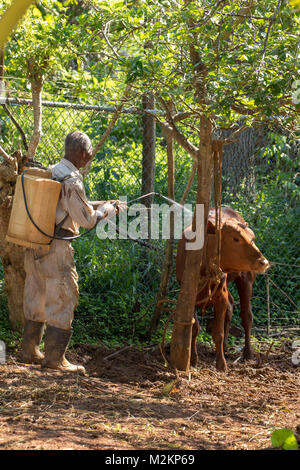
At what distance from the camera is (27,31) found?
547 cm

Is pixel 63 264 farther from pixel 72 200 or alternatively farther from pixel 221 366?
pixel 221 366

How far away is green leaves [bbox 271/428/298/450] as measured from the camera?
2.95m

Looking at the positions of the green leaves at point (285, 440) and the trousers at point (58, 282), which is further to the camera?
the trousers at point (58, 282)

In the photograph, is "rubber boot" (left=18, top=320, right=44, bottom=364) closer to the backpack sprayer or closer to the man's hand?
the backpack sprayer

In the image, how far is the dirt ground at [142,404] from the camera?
11.5 feet

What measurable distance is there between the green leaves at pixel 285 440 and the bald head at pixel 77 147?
2777 millimetres

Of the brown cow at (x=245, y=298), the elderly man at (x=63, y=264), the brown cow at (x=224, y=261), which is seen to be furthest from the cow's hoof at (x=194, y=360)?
the elderly man at (x=63, y=264)

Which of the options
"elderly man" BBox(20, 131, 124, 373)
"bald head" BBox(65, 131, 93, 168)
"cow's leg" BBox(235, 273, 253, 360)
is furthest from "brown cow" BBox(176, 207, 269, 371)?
"bald head" BBox(65, 131, 93, 168)

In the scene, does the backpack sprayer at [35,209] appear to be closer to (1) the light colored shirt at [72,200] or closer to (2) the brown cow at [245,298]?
(1) the light colored shirt at [72,200]

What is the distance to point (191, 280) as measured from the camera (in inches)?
200

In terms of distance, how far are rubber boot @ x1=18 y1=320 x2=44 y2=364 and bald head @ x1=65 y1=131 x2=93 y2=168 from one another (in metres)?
1.37
